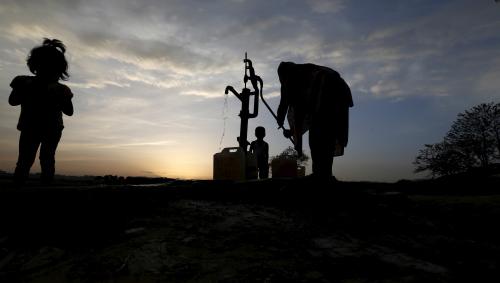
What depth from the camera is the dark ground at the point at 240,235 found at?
2.12m

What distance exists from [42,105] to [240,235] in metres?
3.13

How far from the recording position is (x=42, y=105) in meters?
4.16

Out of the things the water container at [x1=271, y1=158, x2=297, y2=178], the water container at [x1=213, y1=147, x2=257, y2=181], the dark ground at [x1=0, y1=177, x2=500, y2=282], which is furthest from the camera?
the water container at [x1=271, y1=158, x2=297, y2=178]

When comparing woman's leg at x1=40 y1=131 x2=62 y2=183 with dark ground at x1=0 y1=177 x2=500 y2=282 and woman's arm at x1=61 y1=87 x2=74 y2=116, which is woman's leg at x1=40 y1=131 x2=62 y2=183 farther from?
dark ground at x1=0 y1=177 x2=500 y2=282

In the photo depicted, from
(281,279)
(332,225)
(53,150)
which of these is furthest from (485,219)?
(53,150)

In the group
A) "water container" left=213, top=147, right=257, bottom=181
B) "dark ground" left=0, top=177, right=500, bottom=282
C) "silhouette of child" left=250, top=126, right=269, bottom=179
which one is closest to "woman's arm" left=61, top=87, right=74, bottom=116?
"dark ground" left=0, top=177, right=500, bottom=282

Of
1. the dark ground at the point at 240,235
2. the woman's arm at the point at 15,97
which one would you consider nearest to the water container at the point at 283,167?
the dark ground at the point at 240,235

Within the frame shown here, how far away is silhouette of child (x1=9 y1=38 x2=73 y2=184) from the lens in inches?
161

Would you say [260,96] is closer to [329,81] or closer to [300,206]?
[329,81]

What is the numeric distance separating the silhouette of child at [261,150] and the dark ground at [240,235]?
4.74 metres

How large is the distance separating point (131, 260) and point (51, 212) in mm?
1278

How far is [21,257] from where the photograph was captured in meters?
2.45

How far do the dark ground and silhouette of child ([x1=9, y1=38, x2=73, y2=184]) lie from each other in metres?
1.13

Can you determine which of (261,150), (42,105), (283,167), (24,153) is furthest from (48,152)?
(261,150)
